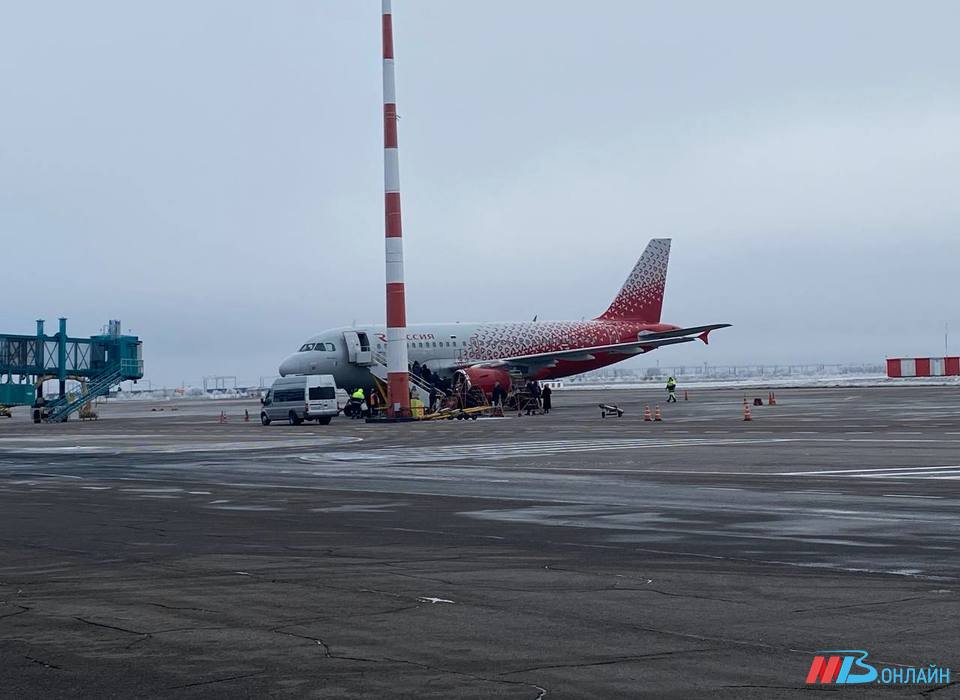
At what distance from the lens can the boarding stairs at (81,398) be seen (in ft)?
242

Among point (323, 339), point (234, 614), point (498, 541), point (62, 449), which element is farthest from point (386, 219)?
point (234, 614)

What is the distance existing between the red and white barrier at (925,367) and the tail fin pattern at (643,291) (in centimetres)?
5313

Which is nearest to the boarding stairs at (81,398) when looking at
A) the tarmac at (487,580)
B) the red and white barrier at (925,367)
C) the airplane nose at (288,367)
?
the airplane nose at (288,367)

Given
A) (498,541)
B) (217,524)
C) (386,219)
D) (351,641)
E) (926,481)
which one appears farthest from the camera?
(386,219)

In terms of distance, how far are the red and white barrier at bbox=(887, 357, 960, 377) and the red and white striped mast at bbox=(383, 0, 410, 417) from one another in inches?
2986

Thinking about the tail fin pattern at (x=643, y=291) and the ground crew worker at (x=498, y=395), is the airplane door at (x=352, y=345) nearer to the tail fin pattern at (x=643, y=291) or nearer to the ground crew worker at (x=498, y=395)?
the ground crew worker at (x=498, y=395)

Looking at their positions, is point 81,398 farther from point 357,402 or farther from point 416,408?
point 416,408

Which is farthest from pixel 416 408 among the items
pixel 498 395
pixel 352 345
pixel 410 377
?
pixel 352 345

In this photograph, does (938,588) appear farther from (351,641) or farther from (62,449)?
(62,449)

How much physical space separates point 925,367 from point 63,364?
80.6 metres

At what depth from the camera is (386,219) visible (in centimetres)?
5500

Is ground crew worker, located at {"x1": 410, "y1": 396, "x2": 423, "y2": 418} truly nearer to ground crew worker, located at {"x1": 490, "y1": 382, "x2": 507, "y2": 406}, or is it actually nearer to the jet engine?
the jet engine

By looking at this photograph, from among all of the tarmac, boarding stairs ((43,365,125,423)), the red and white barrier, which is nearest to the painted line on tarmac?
the tarmac

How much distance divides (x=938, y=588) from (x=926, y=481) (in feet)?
34.3
